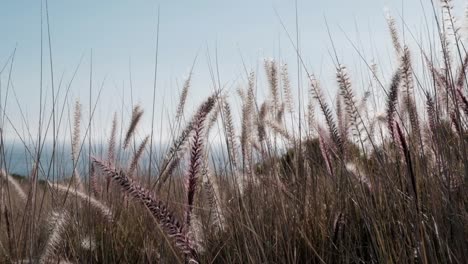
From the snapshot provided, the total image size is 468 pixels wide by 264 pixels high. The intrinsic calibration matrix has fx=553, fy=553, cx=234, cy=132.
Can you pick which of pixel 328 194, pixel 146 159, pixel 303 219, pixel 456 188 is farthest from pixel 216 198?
pixel 146 159

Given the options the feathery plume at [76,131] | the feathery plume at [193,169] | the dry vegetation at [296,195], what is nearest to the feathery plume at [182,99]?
the dry vegetation at [296,195]

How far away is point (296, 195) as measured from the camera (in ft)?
8.06

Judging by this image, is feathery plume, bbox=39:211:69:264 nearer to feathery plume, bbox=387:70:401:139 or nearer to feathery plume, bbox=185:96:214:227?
feathery plume, bbox=185:96:214:227

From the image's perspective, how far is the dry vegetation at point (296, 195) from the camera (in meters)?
1.49

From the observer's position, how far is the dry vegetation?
149 centimetres

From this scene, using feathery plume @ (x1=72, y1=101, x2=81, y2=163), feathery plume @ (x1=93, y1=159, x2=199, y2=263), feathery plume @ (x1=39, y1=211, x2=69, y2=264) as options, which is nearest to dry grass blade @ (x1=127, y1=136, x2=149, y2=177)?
feathery plume @ (x1=72, y1=101, x2=81, y2=163)

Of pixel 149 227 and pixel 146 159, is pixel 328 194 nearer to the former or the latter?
pixel 149 227

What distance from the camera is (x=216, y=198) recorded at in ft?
5.98

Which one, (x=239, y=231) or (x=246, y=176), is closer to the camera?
(x=239, y=231)

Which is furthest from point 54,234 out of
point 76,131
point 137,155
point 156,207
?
point 76,131

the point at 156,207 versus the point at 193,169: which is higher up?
the point at 193,169

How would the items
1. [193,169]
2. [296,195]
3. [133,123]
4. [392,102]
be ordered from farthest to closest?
[133,123]
[296,195]
[392,102]
[193,169]

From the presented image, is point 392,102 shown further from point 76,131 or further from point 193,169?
point 76,131

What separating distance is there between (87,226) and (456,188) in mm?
1812
